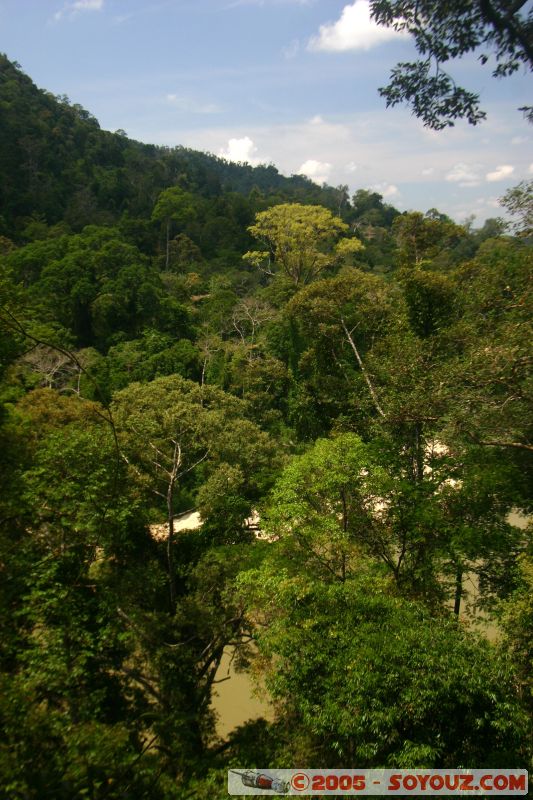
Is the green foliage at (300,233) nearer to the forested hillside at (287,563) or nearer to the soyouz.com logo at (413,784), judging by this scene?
the forested hillside at (287,563)

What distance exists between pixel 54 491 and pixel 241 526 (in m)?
3.38

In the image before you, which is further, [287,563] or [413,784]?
[287,563]

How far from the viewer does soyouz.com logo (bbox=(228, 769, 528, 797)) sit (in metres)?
3.39

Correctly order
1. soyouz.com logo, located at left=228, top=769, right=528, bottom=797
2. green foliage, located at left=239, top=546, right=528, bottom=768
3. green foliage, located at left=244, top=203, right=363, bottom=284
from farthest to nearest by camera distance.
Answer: green foliage, located at left=244, top=203, right=363, bottom=284 < green foliage, located at left=239, top=546, right=528, bottom=768 < soyouz.com logo, located at left=228, top=769, right=528, bottom=797

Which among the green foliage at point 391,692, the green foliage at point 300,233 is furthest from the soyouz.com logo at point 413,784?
the green foliage at point 300,233

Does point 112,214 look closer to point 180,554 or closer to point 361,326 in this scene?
point 361,326

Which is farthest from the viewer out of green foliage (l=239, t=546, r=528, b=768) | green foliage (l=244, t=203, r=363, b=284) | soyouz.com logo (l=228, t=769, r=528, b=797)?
green foliage (l=244, t=203, r=363, b=284)

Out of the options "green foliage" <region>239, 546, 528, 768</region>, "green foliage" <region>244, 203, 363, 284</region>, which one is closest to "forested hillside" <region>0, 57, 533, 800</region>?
"green foliage" <region>239, 546, 528, 768</region>

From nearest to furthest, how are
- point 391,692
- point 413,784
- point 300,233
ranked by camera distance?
point 413,784, point 391,692, point 300,233

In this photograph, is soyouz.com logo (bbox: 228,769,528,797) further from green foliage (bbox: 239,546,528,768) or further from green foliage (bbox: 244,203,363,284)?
green foliage (bbox: 244,203,363,284)

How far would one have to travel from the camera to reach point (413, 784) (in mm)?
3393

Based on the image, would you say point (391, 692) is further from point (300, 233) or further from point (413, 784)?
point (300, 233)

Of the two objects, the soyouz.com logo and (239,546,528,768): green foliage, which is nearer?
the soyouz.com logo

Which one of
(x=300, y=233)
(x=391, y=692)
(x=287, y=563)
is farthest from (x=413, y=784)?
(x=300, y=233)
